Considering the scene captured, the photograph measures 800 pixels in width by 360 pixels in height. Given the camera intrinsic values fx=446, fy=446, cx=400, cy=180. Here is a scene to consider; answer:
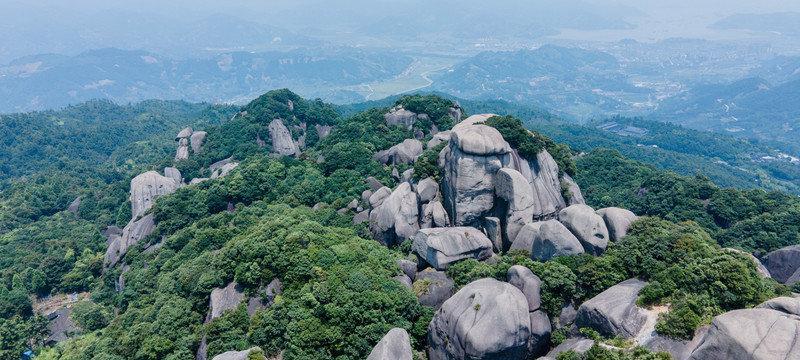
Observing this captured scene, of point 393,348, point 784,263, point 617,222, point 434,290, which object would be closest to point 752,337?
point 393,348

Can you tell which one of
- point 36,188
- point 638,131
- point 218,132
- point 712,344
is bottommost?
point 638,131

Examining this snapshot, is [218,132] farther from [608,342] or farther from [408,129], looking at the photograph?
[608,342]

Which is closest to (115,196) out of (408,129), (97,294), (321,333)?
(97,294)

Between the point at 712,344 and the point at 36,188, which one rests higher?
the point at 712,344

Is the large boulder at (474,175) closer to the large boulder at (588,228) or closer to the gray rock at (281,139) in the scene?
the large boulder at (588,228)

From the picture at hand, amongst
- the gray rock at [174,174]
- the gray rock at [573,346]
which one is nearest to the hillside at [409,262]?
the gray rock at [573,346]

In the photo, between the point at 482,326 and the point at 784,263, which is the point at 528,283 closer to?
the point at 482,326

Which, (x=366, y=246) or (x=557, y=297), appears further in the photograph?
(x=366, y=246)
